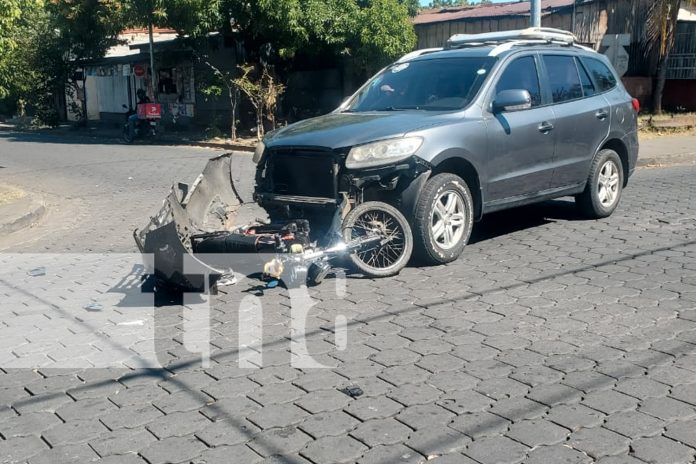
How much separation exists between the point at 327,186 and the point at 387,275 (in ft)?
3.12

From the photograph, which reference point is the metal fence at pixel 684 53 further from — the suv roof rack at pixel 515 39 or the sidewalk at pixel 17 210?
the sidewalk at pixel 17 210

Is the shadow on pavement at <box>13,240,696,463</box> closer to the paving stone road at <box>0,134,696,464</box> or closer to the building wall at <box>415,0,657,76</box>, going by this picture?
the paving stone road at <box>0,134,696,464</box>

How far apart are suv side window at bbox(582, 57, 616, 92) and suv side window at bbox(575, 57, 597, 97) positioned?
4.0 inches

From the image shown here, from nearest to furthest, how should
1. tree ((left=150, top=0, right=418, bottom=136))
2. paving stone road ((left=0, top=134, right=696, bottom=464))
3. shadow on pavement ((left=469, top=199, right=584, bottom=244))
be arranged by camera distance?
1. paving stone road ((left=0, top=134, right=696, bottom=464))
2. shadow on pavement ((left=469, top=199, right=584, bottom=244))
3. tree ((left=150, top=0, right=418, bottom=136))

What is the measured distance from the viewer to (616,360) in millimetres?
4934

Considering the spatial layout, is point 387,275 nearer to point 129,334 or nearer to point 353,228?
point 353,228

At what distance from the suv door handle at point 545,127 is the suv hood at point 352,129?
1.33 m

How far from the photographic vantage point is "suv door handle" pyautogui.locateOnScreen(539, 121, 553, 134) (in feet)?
26.9

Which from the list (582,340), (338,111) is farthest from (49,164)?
(582,340)

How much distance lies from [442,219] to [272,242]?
5.61ft

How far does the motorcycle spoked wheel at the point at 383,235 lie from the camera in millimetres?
6871

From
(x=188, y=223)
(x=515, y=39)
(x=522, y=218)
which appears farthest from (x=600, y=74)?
(x=188, y=223)

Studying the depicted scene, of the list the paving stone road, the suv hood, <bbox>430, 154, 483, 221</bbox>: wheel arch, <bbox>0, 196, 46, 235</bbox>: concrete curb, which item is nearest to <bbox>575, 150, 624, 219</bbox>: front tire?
the paving stone road

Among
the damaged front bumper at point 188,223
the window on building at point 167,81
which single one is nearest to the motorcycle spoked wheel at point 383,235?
the damaged front bumper at point 188,223
